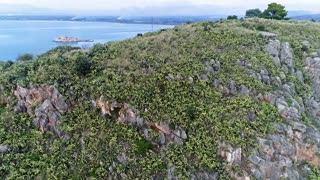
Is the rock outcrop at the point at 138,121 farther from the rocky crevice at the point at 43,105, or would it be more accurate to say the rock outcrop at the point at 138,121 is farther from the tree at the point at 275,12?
the tree at the point at 275,12

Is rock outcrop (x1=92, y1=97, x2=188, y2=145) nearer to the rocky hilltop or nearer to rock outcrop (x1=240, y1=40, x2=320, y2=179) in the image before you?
the rocky hilltop

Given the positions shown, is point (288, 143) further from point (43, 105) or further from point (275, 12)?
point (275, 12)

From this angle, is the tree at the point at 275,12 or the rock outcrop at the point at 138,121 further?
the tree at the point at 275,12

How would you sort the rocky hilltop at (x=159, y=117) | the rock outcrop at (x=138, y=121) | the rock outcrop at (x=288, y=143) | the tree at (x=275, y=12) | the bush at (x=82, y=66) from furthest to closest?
the tree at (x=275, y=12)
the bush at (x=82, y=66)
the rock outcrop at (x=138, y=121)
the rock outcrop at (x=288, y=143)
the rocky hilltop at (x=159, y=117)

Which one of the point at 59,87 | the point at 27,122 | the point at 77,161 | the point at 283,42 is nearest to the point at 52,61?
the point at 59,87

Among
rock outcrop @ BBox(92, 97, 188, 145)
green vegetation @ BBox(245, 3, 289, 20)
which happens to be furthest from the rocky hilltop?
green vegetation @ BBox(245, 3, 289, 20)

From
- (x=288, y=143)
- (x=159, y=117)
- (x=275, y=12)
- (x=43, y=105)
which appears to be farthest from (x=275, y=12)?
(x=43, y=105)

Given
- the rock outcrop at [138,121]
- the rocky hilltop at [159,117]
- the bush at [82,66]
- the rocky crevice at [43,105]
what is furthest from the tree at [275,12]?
the rocky crevice at [43,105]
